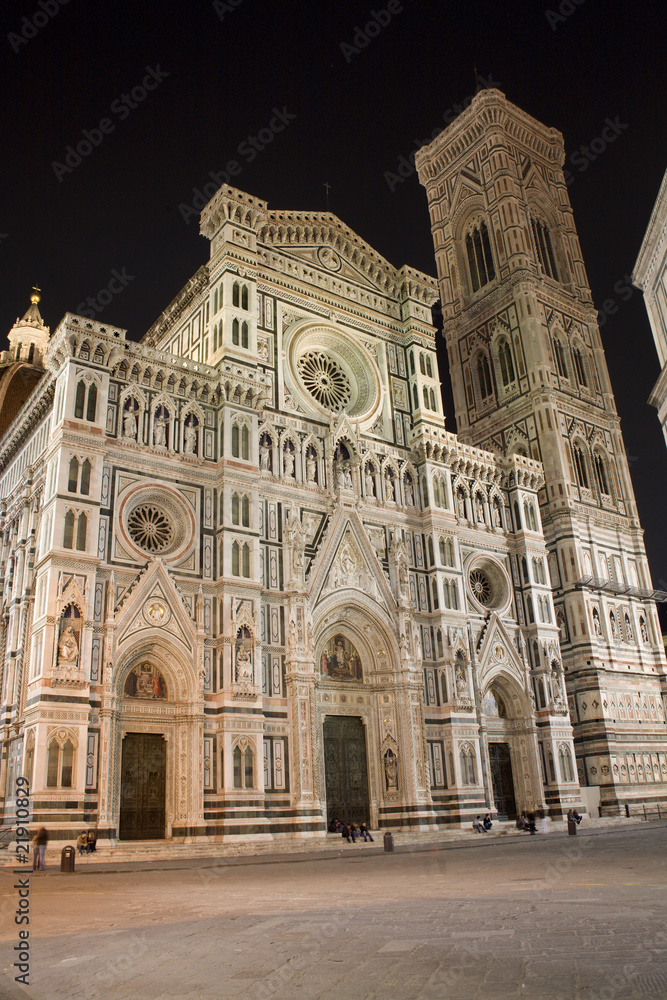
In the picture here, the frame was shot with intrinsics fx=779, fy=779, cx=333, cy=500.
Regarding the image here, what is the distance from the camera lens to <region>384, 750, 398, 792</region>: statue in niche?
29.1 metres

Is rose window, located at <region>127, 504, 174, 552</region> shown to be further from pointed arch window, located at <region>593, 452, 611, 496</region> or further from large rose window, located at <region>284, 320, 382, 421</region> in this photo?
pointed arch window, located at <region>593, 452, 611, 496</region>

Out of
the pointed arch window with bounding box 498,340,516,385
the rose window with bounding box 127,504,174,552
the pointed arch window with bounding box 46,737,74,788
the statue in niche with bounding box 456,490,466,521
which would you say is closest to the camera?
the pointed arch window with bounding box 46,737,74,788

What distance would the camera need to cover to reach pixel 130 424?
88.9ft

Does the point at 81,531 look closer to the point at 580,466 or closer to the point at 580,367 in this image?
the point at 580,466

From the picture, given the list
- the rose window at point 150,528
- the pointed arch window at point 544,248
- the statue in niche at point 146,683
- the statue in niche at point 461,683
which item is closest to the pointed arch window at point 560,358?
the pointed arch window at point 544,248

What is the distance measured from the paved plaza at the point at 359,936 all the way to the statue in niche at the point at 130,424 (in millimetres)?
15415

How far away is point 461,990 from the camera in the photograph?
543 cm

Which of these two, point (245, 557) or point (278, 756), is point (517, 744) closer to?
point (278, 756)

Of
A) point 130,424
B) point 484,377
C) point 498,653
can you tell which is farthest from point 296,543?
point 484,377

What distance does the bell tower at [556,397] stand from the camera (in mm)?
37969

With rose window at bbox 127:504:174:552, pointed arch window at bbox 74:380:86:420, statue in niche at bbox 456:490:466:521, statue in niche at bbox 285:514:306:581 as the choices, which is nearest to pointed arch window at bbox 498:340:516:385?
statue in niche at bbox 456:490:466:521

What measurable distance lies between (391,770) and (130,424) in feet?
52.2

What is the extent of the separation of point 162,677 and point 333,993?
20.6 meters

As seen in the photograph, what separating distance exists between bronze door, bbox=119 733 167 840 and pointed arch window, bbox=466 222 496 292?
3572 centimetres
